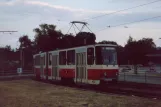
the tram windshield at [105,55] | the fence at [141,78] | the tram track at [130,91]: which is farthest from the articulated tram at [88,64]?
the fence at [141,78]

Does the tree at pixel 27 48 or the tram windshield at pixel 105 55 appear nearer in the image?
the tram windshield at pixel 105 55

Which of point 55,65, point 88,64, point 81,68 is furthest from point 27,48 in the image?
point 88,64

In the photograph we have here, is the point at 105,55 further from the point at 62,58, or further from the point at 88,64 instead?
the point at 62,58

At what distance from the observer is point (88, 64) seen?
1078 inches

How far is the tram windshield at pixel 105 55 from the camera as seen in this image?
26.8m

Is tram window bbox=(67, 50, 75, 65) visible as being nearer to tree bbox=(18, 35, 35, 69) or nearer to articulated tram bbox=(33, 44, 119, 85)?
articulated tram bbox=(33, 44, 119, 85)

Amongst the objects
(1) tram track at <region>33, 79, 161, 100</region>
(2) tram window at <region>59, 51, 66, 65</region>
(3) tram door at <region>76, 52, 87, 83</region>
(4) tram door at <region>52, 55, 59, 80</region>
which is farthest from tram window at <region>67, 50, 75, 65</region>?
(4) tram door at <region>52, 55, 59, 80</region>

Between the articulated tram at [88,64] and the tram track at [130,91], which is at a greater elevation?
the articulated tram at [88,64]

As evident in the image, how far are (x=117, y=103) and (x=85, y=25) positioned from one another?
2069 cm

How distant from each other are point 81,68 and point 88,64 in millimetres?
1353

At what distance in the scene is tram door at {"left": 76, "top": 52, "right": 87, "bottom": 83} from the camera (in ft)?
92.0

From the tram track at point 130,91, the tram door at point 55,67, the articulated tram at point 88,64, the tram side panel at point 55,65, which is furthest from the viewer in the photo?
the tram door at point 55,67

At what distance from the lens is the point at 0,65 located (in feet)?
245

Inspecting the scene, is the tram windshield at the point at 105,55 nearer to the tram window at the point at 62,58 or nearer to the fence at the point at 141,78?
the tram window at the point at 62,58
